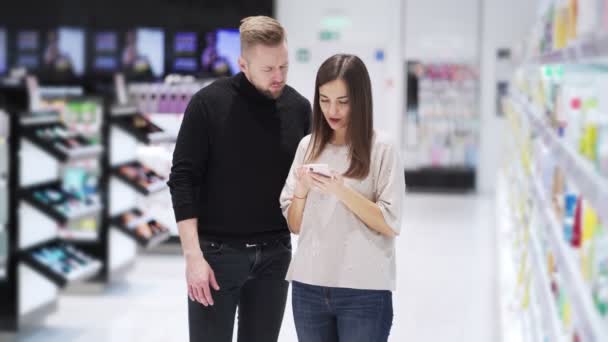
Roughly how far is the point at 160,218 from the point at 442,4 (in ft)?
25.6

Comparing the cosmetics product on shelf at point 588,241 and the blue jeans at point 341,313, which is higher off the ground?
the cosmetics product on shelf at point 588,241

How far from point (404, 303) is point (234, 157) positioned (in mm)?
3827

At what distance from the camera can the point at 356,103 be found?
234cm

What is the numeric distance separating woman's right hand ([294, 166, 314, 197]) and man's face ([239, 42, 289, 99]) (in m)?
0.37

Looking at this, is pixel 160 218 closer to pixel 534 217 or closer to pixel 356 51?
pixel 534 217

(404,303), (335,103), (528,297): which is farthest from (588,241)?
(404,303)

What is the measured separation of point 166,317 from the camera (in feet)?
19.1

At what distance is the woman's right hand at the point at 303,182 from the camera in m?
2.31

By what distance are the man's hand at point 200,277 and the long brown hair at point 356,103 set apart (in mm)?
539

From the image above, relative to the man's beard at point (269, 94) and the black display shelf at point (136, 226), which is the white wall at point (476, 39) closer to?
the black display shelf at point (136, 226)

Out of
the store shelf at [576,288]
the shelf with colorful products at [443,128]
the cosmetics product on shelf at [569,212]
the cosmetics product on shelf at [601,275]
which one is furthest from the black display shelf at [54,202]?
the shelf with colorful products at [443,128]

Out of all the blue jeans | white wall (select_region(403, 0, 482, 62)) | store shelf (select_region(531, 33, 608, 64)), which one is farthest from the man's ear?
white wall (select_region(403, 0, 482, 62))

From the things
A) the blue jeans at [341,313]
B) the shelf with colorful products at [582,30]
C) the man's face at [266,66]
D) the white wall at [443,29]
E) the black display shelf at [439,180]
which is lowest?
the black display shelf at [439,180]

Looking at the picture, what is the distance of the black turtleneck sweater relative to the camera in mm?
2654
